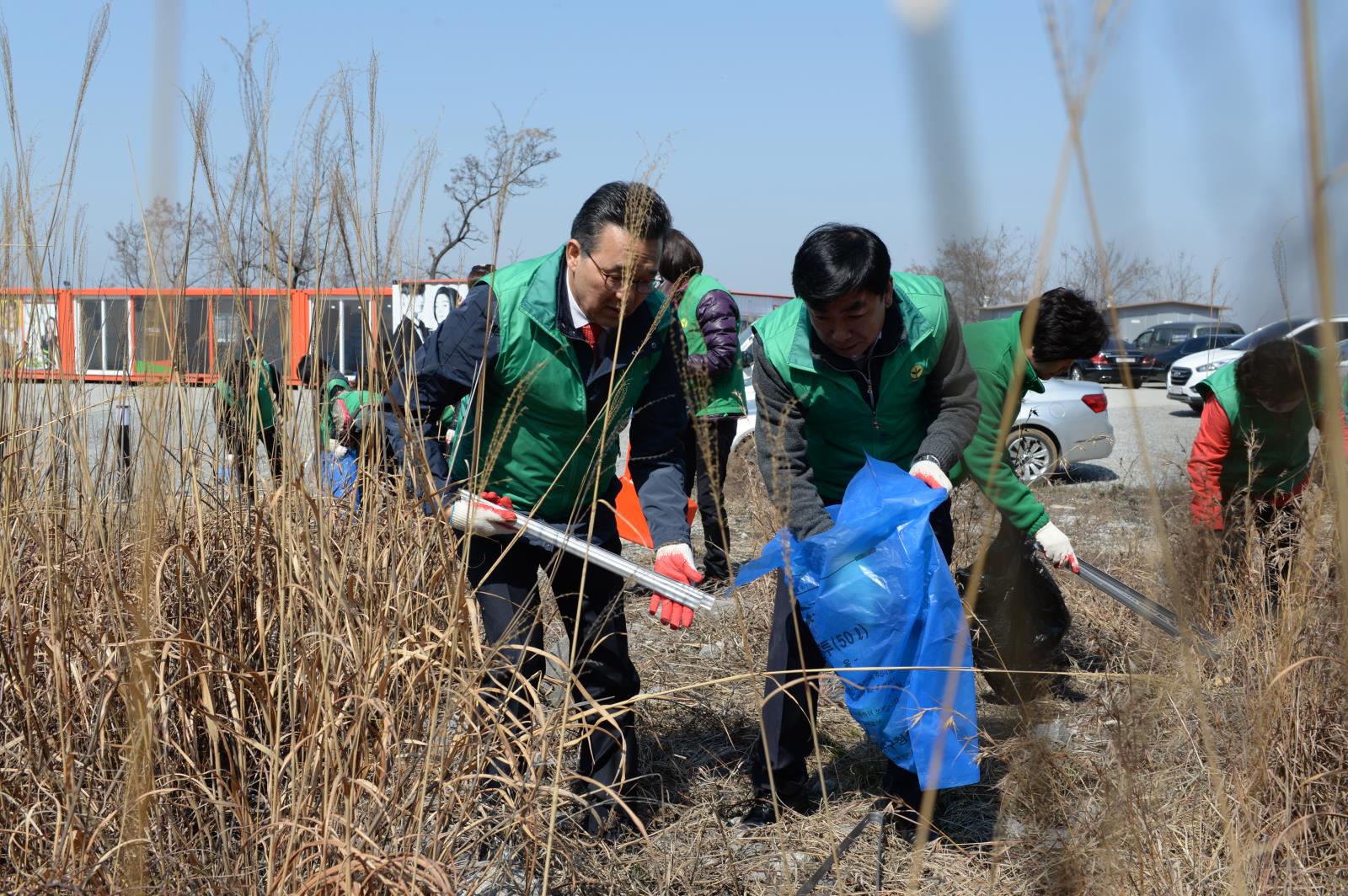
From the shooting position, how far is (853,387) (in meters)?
2.60

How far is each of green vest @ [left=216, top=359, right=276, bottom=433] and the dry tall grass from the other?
62mm

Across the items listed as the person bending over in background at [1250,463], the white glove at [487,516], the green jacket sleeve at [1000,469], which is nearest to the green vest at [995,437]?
the green jacket sleeve at [1000,469]

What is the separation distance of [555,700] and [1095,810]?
1768mm

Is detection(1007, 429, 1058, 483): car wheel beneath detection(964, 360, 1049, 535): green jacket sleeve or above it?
beneath

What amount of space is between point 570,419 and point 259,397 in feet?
2.20

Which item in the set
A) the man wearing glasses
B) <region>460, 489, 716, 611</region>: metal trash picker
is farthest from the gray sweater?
<region>460, 489, 716, 611</region>: metal trash picker

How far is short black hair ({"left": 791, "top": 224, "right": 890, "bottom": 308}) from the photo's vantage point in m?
2.33

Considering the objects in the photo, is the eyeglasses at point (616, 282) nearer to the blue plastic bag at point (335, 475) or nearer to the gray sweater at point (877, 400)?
the gray sweater at point (877, 400)

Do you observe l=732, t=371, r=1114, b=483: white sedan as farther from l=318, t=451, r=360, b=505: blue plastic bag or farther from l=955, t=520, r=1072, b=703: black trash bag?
l=318, t=451, r=360, b=505: blue plastic bag

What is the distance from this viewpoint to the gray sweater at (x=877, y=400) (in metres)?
2.47

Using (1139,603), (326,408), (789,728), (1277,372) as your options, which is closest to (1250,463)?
(1277,372)

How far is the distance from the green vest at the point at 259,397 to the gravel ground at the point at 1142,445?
158cm

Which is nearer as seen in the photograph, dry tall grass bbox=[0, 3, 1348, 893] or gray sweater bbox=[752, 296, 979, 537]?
dry tall grass bbox=[0, 3, 1348, 893]

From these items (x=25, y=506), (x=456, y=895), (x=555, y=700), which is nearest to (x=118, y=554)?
(x=25, y=506)
